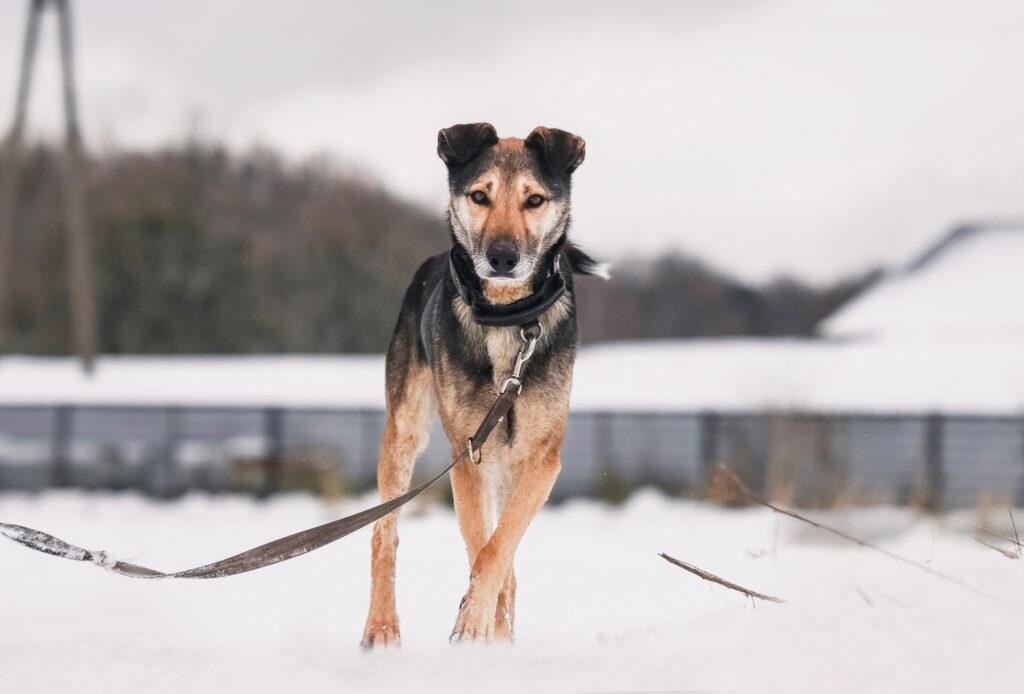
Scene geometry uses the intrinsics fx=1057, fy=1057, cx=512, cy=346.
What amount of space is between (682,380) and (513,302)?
1580 cm

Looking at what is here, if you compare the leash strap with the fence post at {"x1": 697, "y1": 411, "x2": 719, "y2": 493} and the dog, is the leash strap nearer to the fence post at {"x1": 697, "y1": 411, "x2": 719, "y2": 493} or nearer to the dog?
the dog

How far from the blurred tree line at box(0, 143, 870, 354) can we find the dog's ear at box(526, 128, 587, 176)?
33.4 metres

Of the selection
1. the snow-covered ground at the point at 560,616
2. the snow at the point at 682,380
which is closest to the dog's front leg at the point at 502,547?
the snow-covered ground at the point at 560,616

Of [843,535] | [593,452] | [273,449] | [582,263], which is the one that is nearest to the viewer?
[843,535]

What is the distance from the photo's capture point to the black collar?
3.77 m

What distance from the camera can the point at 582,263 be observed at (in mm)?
4301

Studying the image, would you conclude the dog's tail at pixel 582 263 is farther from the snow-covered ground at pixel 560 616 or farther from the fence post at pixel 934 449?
the fence post at pixel 934 449

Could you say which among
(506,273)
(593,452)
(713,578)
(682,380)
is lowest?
(593,452)

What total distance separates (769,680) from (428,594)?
375 centimetres

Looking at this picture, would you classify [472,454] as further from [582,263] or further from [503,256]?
[582,263]

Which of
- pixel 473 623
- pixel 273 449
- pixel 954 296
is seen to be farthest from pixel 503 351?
pixel 954 296

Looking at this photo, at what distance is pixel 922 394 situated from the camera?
17734mm

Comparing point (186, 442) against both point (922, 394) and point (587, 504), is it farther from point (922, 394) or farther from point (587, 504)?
point (922, 394)

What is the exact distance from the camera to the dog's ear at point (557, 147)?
3.92 meters
